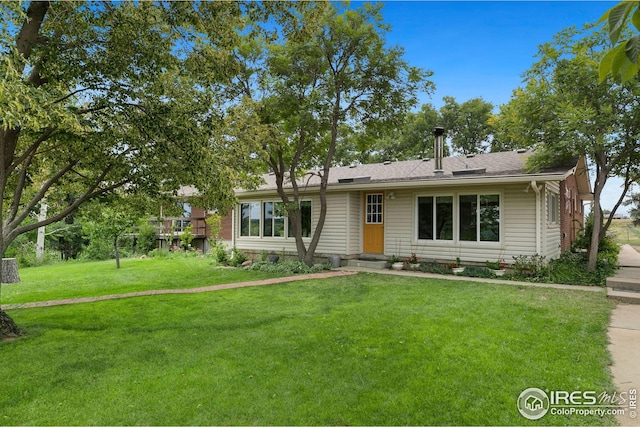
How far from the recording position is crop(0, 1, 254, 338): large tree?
16.9ft

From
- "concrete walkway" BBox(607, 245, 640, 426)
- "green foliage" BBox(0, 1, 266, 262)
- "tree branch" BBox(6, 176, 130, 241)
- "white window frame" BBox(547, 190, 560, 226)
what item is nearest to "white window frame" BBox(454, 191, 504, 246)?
"white window frame" BBox(547, 190, 560, 226)

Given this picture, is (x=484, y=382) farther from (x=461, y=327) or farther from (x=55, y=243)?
(x=55, y=243)

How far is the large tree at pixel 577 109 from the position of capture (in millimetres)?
8727

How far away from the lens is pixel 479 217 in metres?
10.6

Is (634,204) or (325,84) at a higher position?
(325,84)

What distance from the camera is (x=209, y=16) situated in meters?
5.82

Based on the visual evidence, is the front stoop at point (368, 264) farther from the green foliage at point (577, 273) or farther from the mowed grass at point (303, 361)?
the mowed grass at point (303, 361)

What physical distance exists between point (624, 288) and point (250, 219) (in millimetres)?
11760

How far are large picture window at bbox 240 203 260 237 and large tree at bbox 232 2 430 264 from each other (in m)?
2.74

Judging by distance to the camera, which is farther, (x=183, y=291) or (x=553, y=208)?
(x=553, y=208)

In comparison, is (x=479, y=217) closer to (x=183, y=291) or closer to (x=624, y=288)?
(x=624, y=288)

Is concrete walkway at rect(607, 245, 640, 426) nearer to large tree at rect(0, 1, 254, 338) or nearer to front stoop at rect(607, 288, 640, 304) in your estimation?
front stoop at rect(607, 288, 640, 304)

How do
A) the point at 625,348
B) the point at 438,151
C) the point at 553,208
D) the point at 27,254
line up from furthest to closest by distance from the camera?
the point at 27,254 < the point at 438,151 < the point at 553,208 < the point at 625,348

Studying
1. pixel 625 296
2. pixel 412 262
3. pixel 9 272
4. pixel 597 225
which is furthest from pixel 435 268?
pixel 9 272
